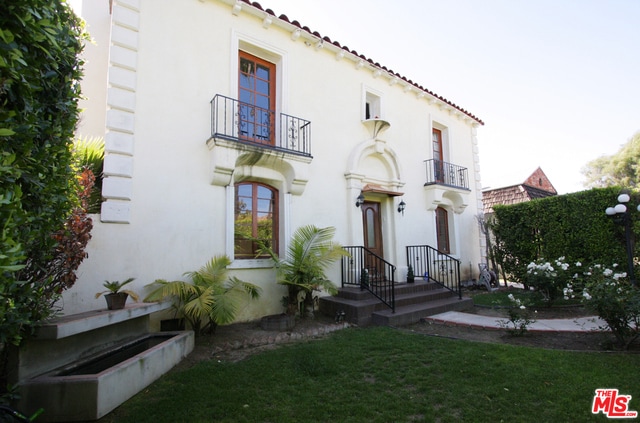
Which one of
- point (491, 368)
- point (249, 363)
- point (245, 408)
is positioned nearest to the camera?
point (245, 408)

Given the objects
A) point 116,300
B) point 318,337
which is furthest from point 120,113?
point 318,337

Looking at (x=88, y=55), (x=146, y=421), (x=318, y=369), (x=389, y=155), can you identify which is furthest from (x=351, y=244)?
(x=88, y=55)

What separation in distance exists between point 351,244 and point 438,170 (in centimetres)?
491

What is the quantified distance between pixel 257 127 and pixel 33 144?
Result: 5.14m

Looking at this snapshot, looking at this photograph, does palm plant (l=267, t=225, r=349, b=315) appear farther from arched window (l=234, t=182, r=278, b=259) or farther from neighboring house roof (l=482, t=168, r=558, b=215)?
neighboring house roof (l=482, t=168, r=558, b=215)

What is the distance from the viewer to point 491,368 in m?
4.07

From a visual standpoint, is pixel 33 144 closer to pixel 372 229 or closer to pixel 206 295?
pixel 206 295

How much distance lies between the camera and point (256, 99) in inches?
296

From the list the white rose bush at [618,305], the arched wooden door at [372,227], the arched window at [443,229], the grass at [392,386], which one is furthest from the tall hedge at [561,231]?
the grass at [392,386]

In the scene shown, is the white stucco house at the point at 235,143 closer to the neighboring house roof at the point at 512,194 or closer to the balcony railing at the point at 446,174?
the balcony railing at the point at 446,174

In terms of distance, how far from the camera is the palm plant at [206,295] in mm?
4953

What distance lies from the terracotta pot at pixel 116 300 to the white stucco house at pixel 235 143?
1.33 m

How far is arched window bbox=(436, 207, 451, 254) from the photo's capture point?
36.8 ft

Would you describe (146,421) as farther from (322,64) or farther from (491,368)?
(322,64)
